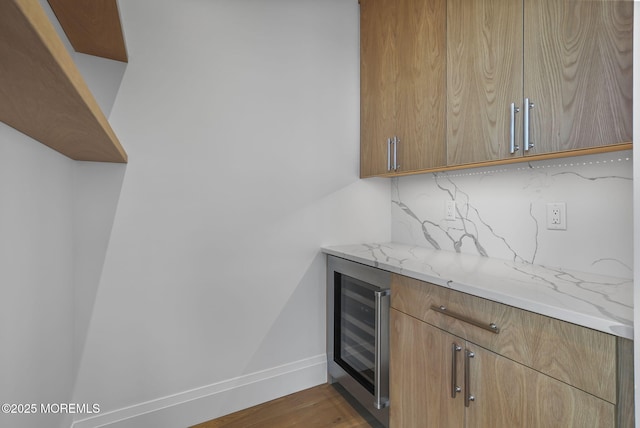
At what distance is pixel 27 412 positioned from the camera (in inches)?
37.1

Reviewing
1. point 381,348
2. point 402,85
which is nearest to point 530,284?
point 381,348

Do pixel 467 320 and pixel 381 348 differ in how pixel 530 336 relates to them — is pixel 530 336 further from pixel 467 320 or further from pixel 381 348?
pixel 381 348

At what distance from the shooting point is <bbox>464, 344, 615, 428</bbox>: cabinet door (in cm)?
79

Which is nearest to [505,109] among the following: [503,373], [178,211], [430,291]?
[430,291]

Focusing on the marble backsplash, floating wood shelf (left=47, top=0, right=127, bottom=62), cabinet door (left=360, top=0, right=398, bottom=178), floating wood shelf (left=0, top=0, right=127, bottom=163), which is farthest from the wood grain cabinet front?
floating wood shelf (left=47, top=0, right=127, bottom=62)

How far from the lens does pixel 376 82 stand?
197 cm

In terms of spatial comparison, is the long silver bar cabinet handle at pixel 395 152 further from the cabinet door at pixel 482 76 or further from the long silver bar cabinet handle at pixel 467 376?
the long silver bar cabinet handle at pixel 467 376

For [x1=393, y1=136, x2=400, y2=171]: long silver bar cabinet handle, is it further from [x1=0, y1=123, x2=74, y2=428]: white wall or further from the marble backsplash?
[x1=0, y1=123, x2=74, y2=428]: white wall

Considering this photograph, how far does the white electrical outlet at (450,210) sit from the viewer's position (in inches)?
72.8

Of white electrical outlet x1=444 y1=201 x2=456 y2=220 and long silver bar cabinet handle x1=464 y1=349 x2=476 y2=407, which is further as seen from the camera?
white electrical outlet x1=444 y1=201 x2=456 y2=220

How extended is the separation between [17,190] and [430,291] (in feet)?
4.67

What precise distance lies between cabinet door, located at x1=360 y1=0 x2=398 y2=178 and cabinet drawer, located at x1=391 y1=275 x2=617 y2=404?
3.09 feet

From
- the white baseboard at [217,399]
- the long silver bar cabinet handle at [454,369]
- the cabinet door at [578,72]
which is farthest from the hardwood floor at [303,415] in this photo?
the cabinet door at [578,72]

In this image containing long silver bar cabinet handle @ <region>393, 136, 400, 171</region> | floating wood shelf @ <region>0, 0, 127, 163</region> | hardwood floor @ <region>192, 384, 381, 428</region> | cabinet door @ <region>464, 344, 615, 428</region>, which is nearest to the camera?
floating wood shelf @ <region>0, 0, 127, 163</region>
